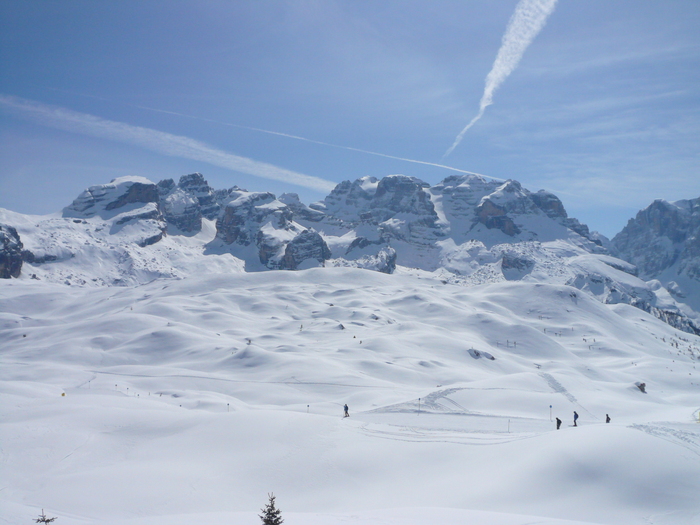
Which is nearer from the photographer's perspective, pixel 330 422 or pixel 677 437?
pixel 677 437

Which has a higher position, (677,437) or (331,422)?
(331,422)

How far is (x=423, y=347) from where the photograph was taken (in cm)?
8088

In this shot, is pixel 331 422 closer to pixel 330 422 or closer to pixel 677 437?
pixel 330 422

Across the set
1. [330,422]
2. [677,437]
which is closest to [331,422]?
[330,422]

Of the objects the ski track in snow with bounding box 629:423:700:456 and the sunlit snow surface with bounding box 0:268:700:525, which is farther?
the ski track in snow with bounding box 629:423:700:456

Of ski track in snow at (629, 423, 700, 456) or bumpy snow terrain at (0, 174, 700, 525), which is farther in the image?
ski track in snow at (629, 423, 700, 456)

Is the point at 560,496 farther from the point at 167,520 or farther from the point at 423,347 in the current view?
the point at 423,347

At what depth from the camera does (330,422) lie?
106ft

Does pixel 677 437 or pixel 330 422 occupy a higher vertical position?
pixel 330 422

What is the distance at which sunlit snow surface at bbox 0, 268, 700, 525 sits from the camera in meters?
20.7

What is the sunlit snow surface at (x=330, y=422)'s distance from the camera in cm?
2067

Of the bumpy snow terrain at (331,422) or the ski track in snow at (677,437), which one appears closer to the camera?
the bumpy snow terrain at (331,422)

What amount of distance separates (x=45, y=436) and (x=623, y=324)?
133m

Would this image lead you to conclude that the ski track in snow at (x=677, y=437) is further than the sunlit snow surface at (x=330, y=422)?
Yes
